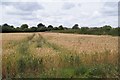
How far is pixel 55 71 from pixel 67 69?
861 mm

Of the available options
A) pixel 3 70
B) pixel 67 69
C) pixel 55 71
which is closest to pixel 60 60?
pixel 67 69

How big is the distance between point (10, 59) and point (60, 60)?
179cm

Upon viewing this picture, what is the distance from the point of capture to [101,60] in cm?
1035

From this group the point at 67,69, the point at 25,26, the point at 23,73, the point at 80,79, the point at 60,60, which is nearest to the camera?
the point at 80,79

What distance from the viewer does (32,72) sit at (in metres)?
8.66

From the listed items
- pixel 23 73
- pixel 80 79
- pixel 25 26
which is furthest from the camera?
pixel 25 26

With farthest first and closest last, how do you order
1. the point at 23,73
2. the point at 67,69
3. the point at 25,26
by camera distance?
the point at 25,26, the point at 67,69, the point at 23,73

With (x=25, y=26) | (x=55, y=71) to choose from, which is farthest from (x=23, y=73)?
(x=25, y=26)

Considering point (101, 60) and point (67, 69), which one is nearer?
point (67, 69)

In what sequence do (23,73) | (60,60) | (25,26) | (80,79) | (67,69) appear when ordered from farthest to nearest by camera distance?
(25,26), (60,60), (67,69), (23,73), (80,79)

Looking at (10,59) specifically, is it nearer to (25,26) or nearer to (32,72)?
(32,72)

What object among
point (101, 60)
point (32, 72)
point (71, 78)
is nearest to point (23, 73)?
point (32, 72)

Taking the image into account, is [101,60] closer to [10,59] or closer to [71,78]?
[71,78]

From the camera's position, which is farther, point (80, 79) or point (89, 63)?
point (89, 63)
